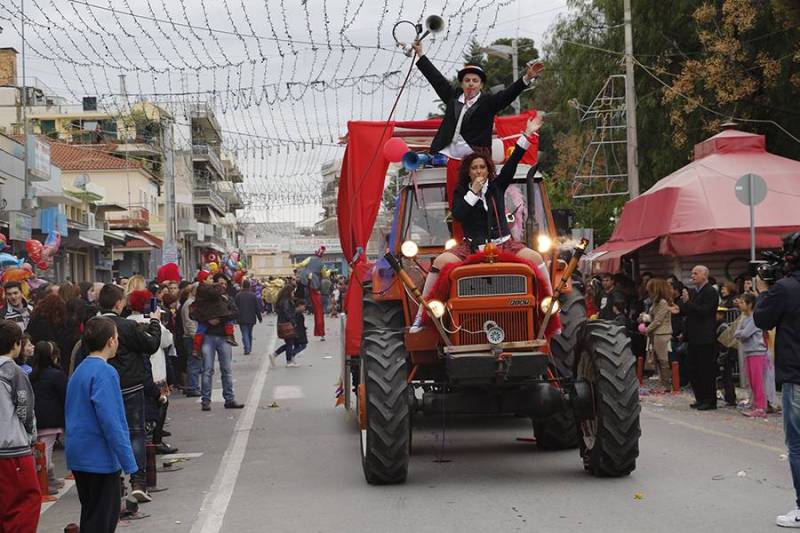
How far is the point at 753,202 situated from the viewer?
16.9 m

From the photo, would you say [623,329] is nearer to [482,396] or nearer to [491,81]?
[482,396]

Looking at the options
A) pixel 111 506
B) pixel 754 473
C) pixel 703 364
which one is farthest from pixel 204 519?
pixel 703 364

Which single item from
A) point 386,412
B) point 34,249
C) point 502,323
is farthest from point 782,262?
point 34,249

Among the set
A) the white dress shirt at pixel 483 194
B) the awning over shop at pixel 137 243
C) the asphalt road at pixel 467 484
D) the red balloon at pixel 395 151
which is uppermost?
the awning over shop at pixel 137 243

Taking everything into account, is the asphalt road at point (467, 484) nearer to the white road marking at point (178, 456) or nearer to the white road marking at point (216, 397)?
the white road marking at point (178, 456)

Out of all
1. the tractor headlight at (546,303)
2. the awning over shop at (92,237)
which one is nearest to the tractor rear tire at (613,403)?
the tractor headlight at (546,303)

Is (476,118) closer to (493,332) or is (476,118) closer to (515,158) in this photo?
(515,158)

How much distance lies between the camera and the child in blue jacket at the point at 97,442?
7.44 metres

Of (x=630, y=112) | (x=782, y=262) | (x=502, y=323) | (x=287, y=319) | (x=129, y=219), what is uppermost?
(x=630, y=112)

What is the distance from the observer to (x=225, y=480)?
35.6 ft

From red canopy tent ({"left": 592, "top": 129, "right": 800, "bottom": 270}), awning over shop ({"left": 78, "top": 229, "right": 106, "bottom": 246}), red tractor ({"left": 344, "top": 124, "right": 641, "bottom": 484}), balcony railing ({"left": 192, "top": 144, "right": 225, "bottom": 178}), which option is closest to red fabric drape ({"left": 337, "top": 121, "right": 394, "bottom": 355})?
red tractor ({"left": 344, "top": 124, "right": 641, "bottom": 484})

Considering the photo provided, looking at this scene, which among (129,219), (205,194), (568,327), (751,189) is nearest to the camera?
(568,327)

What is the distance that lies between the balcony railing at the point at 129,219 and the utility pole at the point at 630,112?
40.0 meters

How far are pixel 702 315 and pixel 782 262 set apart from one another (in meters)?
7.63
